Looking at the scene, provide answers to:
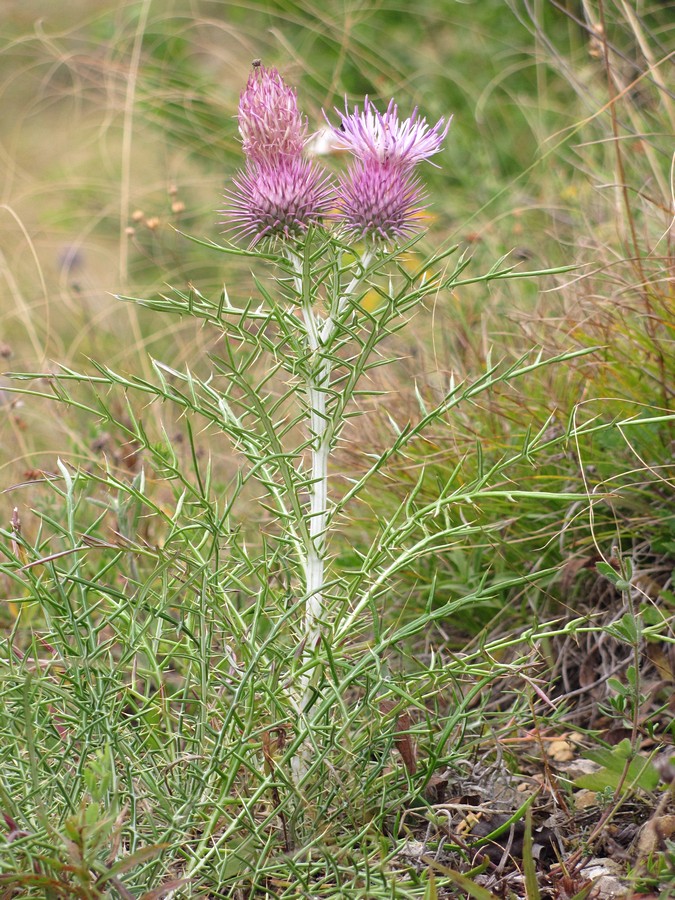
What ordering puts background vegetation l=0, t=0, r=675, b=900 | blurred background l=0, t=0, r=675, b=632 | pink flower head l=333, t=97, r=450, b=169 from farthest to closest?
blurred background l=0, t=0, r=675, b=632 → pink flower head l=333, t=97, r=450, b=169 → background vegetation l=0, t=0, r=675, b=900

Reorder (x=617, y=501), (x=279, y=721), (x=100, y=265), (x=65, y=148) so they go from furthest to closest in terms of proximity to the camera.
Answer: (x=65, y=148)
(x=100, y=265)
(x=617, y=501)
(x=279, y=721)

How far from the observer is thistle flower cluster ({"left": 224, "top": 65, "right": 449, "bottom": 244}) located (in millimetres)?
1377

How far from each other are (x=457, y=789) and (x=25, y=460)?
5.65ft

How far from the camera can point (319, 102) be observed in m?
4.43

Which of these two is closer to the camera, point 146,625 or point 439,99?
point 146,625

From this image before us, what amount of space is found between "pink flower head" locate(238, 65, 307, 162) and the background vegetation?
0.34m

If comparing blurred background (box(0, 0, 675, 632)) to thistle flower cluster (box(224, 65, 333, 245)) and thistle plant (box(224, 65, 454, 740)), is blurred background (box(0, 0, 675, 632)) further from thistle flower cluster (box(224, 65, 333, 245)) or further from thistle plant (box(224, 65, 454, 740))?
thistle flower cluster (box(224, 65, 333, 245))

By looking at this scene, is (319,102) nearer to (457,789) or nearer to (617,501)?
(617,501)

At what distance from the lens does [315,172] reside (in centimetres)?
142

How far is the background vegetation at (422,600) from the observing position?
1.29 m

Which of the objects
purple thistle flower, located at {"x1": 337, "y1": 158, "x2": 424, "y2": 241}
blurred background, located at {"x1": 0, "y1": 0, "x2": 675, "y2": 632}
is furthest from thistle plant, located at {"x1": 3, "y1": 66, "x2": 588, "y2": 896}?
blurred background, located at {"x1": 0, "y1": 0, "x2": 675, "y2": 632}

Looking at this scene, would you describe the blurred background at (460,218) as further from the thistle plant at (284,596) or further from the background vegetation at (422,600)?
the thistle plant at (284,596)

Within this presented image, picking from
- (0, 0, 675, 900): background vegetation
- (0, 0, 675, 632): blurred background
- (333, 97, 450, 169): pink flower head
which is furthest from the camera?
(0, 0, 675, 632): blurred background

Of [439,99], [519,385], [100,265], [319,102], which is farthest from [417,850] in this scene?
[100,265]
